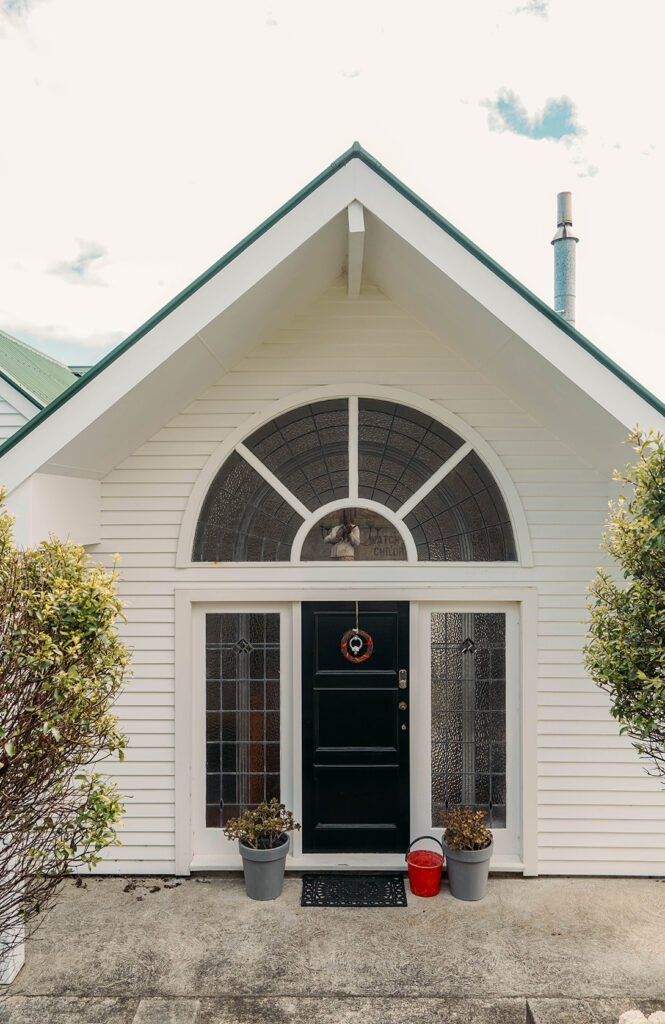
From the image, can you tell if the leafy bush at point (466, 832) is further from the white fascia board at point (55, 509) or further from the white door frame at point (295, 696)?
the white fascia board at point (55, 509)

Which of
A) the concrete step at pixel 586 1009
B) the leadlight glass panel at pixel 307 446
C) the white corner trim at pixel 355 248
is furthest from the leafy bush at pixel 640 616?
the leadlight glass panel at pixel 307 446

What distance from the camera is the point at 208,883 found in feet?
15.8

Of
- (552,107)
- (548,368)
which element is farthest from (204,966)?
(552,107)

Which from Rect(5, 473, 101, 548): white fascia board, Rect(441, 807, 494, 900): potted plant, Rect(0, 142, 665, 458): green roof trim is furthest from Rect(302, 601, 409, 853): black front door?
Rect(0, 142, 665, 458): green roof trim

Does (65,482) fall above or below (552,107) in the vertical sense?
below

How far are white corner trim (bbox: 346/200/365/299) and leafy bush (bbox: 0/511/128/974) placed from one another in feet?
8.21

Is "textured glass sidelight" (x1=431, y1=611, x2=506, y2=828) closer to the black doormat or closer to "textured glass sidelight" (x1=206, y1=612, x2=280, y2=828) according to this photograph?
the black doormat

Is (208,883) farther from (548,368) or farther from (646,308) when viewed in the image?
(646,308)

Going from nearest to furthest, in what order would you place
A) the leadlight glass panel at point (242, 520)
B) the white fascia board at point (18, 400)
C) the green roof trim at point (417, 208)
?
the green roof trim at point (417, 208) → the leadlight glass panel at point (242, 520) → the white fascia board at point (18, 400)

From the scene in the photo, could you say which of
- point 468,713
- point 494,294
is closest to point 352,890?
point 468,713

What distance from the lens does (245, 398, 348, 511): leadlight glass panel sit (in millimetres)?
5027

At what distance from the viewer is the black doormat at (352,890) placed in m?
4.54

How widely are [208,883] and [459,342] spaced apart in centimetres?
445

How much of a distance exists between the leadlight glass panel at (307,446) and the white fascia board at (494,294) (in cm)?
144
